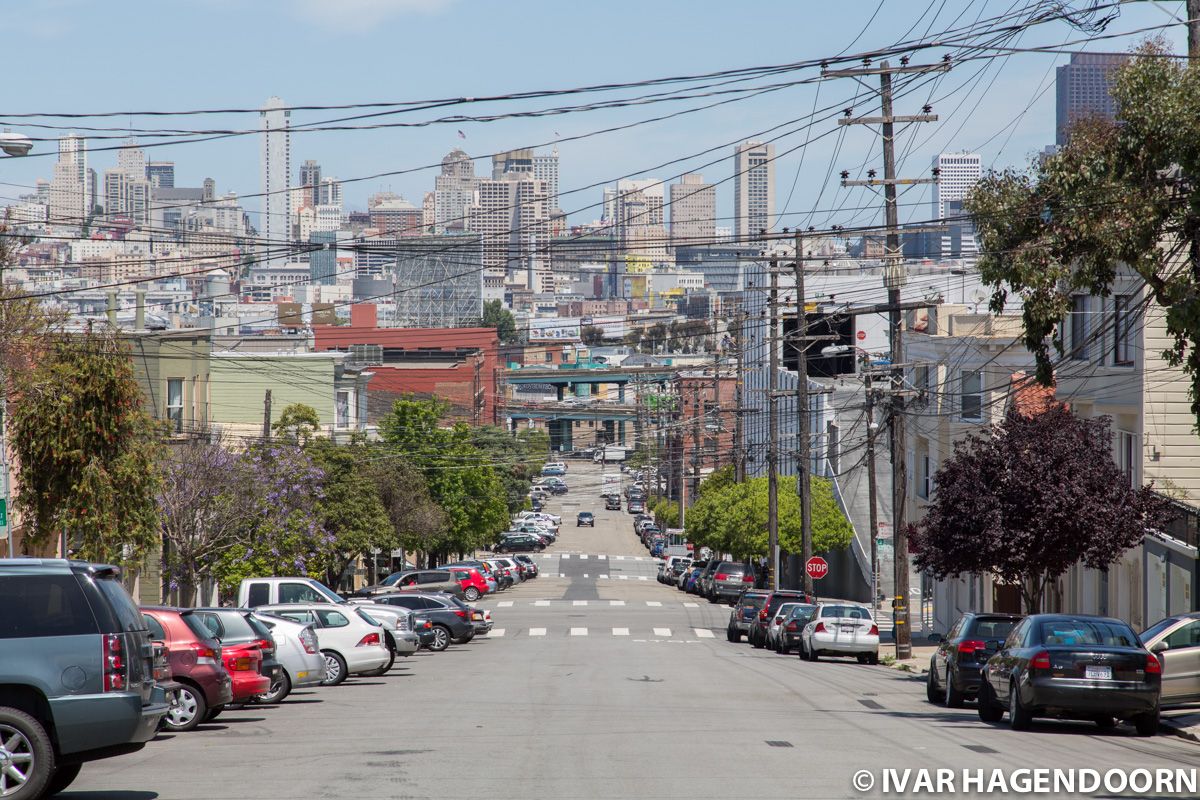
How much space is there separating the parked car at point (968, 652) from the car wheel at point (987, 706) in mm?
1596

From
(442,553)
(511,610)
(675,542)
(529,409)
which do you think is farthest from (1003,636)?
(529,409)

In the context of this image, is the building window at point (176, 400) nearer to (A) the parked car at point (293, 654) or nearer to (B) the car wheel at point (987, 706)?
(A) the parked car at point (293, 654)

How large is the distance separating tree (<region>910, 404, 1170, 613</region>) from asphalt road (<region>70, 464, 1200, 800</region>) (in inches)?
149

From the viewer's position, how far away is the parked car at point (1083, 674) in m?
18.2

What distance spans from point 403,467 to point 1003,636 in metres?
45.6

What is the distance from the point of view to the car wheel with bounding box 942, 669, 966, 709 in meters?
23.2

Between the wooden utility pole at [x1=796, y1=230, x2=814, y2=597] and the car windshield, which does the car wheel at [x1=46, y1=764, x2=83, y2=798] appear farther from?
the wooden utility pole at [x1=796, y1=230, x2=814, y2=597]

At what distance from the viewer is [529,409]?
168 meters

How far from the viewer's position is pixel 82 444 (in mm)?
28141

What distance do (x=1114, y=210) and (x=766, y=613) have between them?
2599 cm

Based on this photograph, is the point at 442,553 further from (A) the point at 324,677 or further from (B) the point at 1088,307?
(A) the point at 324,677

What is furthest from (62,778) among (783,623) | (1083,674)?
(783,623)

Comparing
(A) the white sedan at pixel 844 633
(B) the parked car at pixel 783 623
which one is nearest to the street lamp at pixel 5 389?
(A) the white sedan at pixel 844 633

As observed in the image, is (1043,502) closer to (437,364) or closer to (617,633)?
(617,633)
